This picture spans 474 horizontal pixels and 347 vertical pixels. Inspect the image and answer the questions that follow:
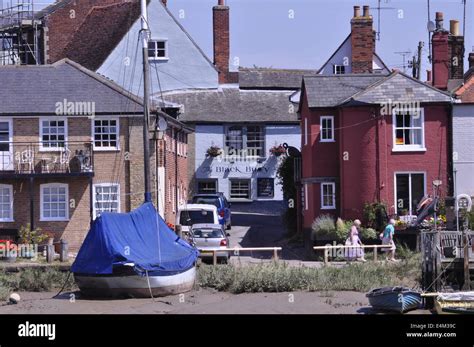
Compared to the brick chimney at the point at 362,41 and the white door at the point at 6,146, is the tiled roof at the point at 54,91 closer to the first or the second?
the white door at the point at 6,146

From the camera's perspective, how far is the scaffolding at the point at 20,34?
2213 inches

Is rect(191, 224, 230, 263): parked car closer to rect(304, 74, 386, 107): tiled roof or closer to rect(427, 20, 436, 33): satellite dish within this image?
rect(304, 74, 386, 107): tiled roof

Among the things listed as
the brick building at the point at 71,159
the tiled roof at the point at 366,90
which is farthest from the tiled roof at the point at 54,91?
the tiled roof at the point at 366,90

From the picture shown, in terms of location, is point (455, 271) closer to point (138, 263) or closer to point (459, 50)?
point (138, 263)

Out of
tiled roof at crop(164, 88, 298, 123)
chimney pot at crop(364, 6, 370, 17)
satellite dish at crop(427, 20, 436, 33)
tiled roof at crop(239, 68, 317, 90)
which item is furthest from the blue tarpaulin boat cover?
tiled roof at crop(239, 68, 317, 90)

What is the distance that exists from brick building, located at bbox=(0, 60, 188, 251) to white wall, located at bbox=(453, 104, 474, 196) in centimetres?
1214

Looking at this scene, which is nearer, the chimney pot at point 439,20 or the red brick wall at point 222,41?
the chimney pot at point 439,20

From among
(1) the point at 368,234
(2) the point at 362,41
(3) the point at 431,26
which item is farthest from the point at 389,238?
(2) the point at 362,41

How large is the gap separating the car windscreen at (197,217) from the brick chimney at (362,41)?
1312cm

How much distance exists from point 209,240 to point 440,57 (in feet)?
46.7

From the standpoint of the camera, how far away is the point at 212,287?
28.9m

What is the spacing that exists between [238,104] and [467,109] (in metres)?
21.4
